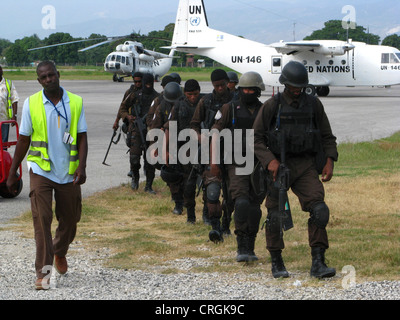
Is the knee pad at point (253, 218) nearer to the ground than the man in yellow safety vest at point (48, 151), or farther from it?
nearer to the ground

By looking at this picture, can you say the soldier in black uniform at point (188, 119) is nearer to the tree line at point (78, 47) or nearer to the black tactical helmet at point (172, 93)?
the black tactical helmet at point (172, 93)

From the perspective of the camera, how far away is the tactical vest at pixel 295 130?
6.76 m

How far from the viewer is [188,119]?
9.74 meters

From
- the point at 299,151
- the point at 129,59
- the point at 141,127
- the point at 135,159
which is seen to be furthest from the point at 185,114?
the point at 129,59

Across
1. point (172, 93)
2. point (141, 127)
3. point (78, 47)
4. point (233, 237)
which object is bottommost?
point (233, 237)

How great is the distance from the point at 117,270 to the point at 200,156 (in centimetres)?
219

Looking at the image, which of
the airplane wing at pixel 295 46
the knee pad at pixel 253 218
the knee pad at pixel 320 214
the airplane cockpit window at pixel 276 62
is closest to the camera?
Answer: the knee pad at pixel 320 214

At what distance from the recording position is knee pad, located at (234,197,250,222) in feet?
24.2

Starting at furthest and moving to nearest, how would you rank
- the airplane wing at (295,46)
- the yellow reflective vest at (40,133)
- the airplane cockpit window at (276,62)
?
the airplane cockpit window at (276,62)
the airplane wing at (295,46)
the yellow reflective vest at (40,133)

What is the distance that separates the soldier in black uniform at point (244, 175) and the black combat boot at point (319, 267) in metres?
0.90

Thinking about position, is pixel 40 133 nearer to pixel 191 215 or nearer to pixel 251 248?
pixel 251 248

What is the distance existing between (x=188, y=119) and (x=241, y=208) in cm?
263

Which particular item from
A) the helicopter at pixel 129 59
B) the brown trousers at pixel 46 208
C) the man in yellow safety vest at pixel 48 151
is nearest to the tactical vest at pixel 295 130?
the man in yellow safety vest at pixel 48 151
